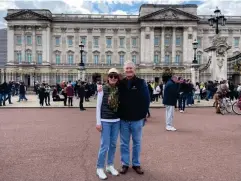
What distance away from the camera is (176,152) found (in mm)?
7078

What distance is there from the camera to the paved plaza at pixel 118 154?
542cm

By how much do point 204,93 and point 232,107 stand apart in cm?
1135

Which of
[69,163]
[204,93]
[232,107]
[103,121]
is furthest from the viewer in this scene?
[204,93]

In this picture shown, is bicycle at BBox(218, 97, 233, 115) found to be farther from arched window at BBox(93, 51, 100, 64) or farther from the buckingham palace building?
arched window at BBox(93, 51, 100, 64)

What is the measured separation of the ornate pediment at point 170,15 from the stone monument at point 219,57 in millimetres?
38468

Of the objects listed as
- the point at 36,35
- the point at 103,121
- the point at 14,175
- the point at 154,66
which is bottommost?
the point at 14,175

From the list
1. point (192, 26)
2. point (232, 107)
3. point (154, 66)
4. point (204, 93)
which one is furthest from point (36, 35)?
point (232, 107)

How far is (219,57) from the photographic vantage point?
25.0 m

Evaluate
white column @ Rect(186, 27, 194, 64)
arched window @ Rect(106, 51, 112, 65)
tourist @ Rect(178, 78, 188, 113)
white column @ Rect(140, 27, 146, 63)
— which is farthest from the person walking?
arched window @ Rect(106, 51, 112, 65)

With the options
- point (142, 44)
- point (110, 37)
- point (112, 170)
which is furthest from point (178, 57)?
point (112, 170)

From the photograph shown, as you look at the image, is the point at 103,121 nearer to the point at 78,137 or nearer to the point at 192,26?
the point at 78,137

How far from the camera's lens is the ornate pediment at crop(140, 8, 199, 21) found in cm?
6222

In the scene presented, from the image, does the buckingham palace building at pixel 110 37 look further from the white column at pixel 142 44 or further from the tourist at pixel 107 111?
the tourist at pixel 107 111

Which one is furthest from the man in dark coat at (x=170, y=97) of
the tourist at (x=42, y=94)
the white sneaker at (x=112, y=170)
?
the tourist at (x=42, y=94)
